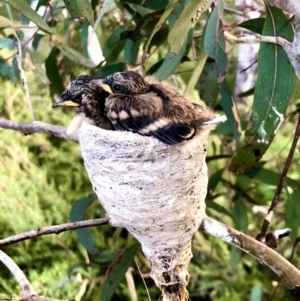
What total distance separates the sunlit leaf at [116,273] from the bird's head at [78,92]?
0.73m

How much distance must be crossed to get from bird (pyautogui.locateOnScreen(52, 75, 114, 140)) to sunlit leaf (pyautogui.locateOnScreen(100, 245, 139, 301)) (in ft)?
2.31

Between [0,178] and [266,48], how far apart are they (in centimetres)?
147

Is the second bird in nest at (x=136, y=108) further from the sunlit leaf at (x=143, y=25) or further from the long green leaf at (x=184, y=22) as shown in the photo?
the sunlit leaf at (x=143, y=25)

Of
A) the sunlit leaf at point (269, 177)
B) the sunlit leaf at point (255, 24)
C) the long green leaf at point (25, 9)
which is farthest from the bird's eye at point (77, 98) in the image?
the sunlit leaf at point (269, 177)

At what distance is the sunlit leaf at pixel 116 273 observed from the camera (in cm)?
157

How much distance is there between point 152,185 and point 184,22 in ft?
0.99

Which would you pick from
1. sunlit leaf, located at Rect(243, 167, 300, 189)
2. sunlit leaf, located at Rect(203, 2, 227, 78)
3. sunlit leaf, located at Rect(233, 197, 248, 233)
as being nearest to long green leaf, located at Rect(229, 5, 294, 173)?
sunlit leaf, located at Rect(203, 2, 227, 78)

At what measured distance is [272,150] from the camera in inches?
88.7

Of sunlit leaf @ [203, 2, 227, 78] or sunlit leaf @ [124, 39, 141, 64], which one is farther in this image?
sunlit leaf @ [124, 39, 141, 64]

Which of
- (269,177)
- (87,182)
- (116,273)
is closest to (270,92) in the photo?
(269,177)

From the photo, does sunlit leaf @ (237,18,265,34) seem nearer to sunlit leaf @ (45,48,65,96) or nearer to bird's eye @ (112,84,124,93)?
bird's eye @ (112,84,124,93)

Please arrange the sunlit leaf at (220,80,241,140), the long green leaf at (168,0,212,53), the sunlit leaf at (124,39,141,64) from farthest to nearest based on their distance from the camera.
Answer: the sunlit leaf at (124,39,141,64) → the sunlit leaf at (220,80,241,140) → the long green leaf at (168,0,212,53)

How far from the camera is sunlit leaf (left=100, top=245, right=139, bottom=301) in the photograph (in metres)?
1.57

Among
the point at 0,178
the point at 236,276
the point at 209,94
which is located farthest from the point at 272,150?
the point at 0,178
